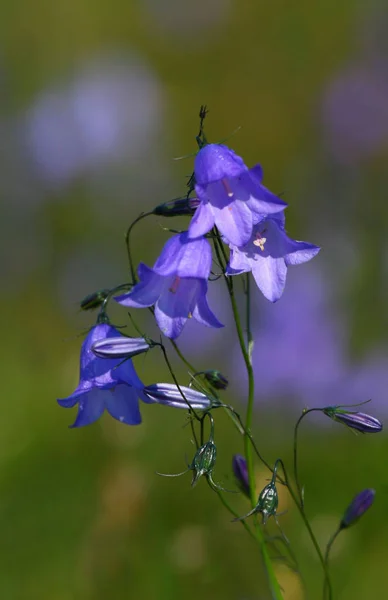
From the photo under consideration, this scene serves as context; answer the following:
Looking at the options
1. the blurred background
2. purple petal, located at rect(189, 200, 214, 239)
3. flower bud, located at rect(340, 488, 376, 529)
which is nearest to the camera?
purple petal, located at rect(189, 200, 214, 239)

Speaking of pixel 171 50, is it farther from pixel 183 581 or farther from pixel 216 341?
pixel 183 581

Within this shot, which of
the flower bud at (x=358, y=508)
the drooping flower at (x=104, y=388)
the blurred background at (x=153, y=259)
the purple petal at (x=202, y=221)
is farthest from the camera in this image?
the blurred background at (x=153, y=259)

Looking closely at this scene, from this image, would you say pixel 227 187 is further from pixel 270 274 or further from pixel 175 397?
pixel 175 397

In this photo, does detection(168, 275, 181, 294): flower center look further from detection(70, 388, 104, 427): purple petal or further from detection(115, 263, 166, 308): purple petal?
detection(70, 388, 104, 427): purple petal

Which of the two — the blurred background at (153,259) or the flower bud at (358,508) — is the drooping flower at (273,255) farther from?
the blurred background at (153,259)

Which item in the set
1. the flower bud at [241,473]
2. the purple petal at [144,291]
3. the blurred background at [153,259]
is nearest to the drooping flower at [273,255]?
the purple petal at [144,291]

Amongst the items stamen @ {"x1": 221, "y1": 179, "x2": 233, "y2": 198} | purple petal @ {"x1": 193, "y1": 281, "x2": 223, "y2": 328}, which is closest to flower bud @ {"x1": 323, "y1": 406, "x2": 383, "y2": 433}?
purple petal @ {"x1": 193, "y1": 281, "x2": 223, "y2": 328}
